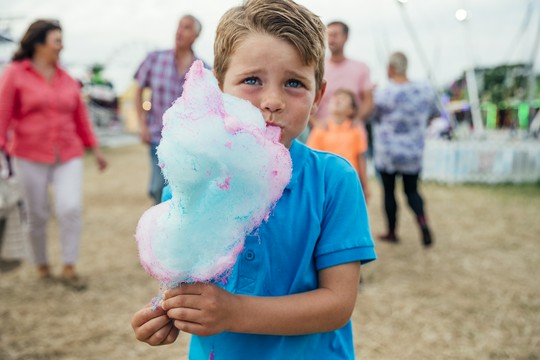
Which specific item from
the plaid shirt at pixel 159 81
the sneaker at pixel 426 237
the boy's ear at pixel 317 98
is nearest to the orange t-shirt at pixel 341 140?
the plaid shirt at pixel 159 81

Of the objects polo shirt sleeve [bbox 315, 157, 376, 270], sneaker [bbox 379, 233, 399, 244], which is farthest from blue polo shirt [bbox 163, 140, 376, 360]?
sneaker [bbox 379, 233, 399, 244]

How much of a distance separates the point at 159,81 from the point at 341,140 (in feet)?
4.93

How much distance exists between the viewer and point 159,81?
4020 mm

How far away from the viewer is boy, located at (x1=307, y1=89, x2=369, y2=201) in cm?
378

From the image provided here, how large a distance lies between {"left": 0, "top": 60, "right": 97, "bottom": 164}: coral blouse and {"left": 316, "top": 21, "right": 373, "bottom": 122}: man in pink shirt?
191 cm

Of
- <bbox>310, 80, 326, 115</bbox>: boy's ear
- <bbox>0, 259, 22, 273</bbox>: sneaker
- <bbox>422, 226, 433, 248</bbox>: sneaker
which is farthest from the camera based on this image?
<bbox>422, 226, 433, 248</bbox>: sneaker

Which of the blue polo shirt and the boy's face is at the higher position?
the boy's face

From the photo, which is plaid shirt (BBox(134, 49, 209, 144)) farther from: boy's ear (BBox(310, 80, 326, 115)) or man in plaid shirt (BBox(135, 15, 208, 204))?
boy's ear (BBox(310, 80, 326, 115))

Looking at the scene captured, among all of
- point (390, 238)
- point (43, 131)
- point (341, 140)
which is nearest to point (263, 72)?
point (341, 140)

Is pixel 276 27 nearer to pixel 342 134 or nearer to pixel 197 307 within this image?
pixel 197 307

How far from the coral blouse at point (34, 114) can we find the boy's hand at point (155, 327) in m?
3.08

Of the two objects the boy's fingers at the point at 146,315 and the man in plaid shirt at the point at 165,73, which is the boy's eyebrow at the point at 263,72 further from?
the man in plaid shirt at the point at 165,73

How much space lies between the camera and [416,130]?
15.6 ft

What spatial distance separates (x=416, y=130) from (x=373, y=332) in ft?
7.62
